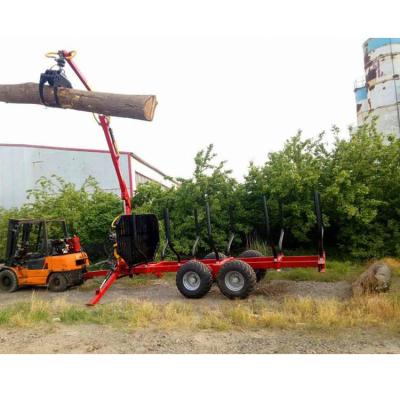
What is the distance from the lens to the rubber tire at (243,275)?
8711 millimetres

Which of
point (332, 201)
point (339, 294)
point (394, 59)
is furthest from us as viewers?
point (394, 59)

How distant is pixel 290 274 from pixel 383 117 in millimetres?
21163

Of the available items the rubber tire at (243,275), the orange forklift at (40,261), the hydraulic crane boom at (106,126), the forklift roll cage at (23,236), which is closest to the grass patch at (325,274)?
the rubber tire at (243,275)

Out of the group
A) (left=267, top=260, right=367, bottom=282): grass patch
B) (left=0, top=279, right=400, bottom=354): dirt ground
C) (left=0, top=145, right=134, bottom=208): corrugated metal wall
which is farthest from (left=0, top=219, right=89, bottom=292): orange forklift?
(left=0, top=145, right=134, bottom=208): corrugated metal wall

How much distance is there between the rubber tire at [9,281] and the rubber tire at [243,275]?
6144 mm

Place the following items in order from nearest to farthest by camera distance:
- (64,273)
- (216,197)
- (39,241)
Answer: (64,273) < (39,241) < (216,197)

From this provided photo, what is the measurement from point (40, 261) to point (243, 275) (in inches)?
235

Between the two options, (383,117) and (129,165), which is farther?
(383,117)

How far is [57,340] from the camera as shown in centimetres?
630

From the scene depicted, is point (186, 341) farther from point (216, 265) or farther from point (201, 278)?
point (216, 265)

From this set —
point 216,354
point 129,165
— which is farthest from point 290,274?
point 129,165

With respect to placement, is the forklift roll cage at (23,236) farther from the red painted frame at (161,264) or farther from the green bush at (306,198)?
the green bush at (306,198)

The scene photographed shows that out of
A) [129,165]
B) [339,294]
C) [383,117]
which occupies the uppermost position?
[383,117]

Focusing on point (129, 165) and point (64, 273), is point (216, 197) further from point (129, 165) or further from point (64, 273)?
point (129, 165)
